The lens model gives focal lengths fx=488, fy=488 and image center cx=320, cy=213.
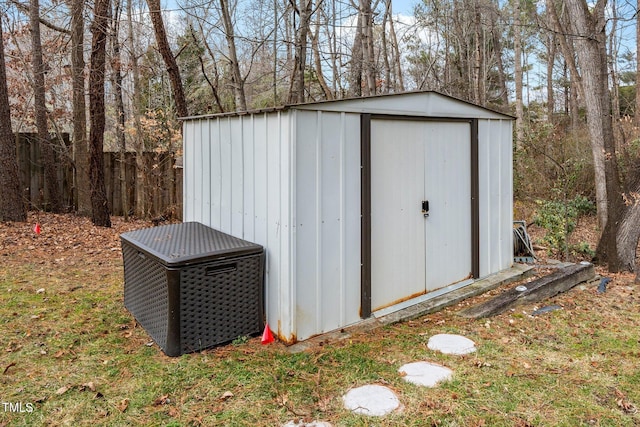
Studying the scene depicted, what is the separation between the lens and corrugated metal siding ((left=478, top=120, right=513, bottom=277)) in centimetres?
493

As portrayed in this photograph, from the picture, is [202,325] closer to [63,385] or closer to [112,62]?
[63,385]

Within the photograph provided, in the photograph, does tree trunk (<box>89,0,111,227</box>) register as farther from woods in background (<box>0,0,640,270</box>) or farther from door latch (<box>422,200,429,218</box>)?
door latch (<box>422,200,429,218</box>)

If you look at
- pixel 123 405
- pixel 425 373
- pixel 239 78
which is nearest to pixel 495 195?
pixel 425 373

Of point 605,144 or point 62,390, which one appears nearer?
point 62,390

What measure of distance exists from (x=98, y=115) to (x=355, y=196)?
590 cm

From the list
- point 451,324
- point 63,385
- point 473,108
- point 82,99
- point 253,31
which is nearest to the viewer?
point 63,385

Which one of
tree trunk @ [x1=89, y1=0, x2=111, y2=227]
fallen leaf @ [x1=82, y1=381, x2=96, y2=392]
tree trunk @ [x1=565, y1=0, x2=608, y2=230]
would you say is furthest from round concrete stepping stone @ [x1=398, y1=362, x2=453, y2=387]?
tree trunk @ [x1=89, y1=0, x2=111, y2=227]

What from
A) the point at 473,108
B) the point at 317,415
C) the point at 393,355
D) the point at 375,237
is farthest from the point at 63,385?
the point at 473,108

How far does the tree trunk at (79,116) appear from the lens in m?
8.62

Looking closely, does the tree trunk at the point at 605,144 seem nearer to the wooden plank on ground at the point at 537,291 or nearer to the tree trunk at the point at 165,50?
the wooden plank on ground at the point at 537,291

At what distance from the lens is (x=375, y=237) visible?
3936mm

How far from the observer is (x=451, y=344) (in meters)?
3.45

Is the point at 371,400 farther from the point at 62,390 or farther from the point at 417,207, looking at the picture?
the point at 417,207

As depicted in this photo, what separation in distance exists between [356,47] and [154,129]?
4.15m
